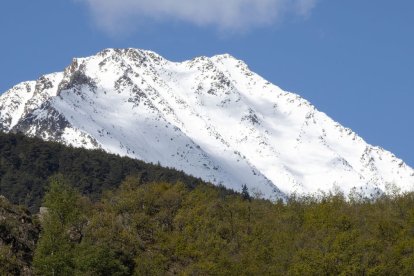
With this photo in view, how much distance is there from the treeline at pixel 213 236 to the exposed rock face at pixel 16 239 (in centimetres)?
218

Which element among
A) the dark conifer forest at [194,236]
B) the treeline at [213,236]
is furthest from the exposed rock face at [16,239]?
the treeline at [213,236]

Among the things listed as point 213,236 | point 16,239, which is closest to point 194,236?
point 213,236

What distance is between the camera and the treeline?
355ft

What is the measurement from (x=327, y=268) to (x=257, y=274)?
9126 millimetres

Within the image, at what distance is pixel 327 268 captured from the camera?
10975 cm

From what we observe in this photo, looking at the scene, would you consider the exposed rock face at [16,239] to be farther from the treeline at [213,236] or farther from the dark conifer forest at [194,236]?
the treeline at [213,236]

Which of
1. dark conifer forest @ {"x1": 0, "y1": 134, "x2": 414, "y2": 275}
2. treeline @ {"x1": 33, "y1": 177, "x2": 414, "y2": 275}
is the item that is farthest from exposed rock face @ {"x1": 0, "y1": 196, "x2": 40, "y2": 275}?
treeline @ {"x1": 33, "y1": 177, "x2": 414, "y2": 275}

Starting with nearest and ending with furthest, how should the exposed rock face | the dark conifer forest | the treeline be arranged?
the exposed rock face < the dark conifer forest < the treeline

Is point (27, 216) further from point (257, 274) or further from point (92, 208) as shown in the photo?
point (257, 274)

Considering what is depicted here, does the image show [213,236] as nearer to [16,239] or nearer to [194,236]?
[194,236]

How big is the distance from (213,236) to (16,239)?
99.9 ft

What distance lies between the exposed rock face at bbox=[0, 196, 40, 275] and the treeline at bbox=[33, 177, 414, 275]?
2.18 meters

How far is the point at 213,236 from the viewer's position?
4882 inches

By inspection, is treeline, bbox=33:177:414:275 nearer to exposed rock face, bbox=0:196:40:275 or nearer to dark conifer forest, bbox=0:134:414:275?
dark conifer forest, bbox=0:134:414:275
